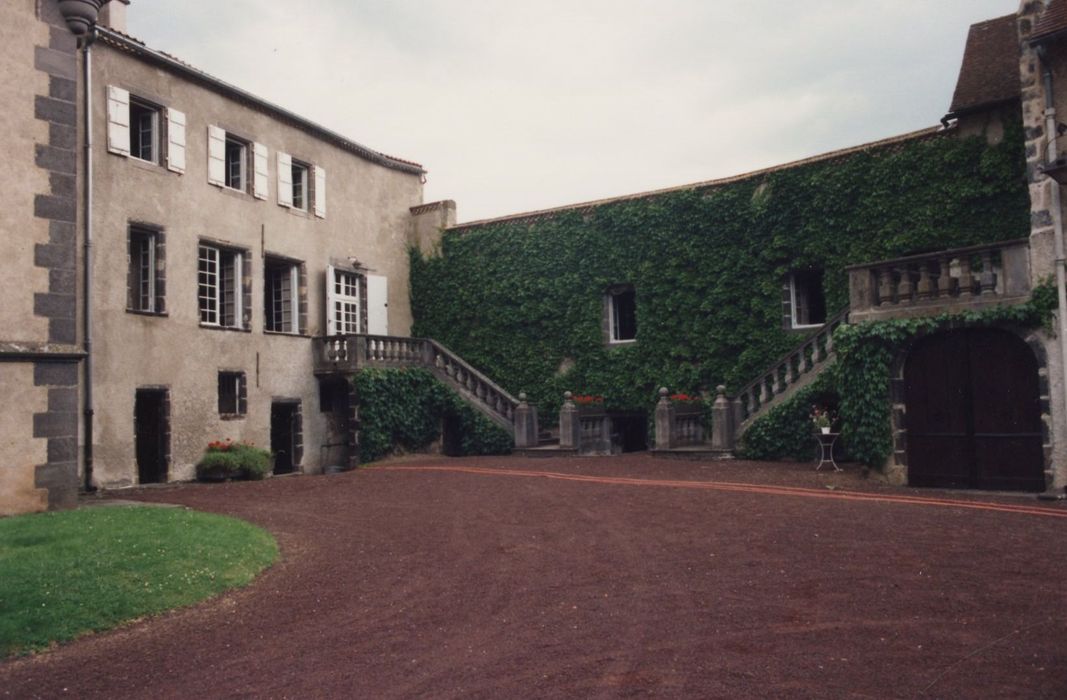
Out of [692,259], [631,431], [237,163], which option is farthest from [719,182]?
[237,163]

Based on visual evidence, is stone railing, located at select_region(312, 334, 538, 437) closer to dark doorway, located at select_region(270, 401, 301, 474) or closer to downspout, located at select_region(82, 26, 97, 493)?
dark doorway, located at select_region(270, 401, 301, 474)

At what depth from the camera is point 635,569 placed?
7.69 metres

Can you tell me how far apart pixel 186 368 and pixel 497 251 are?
9763mm

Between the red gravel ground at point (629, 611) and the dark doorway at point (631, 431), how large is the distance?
10.5m

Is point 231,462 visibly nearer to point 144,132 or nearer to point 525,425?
point 525,425

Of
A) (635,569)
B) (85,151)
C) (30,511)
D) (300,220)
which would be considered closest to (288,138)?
(300,220)

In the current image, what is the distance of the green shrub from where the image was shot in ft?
66.9

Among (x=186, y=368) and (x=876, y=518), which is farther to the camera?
(x=186, y=368)

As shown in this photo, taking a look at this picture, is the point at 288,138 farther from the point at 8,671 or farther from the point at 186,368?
the point at 8,671

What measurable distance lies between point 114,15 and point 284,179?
16.8 feet

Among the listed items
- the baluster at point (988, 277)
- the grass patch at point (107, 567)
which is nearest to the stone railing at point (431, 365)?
the grass patch at point (107, 567)

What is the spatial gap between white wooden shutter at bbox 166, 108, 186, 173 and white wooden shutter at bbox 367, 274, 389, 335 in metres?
6.57

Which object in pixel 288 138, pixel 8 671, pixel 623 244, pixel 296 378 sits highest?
pixel 288 138

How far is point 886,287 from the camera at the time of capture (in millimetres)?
13555
